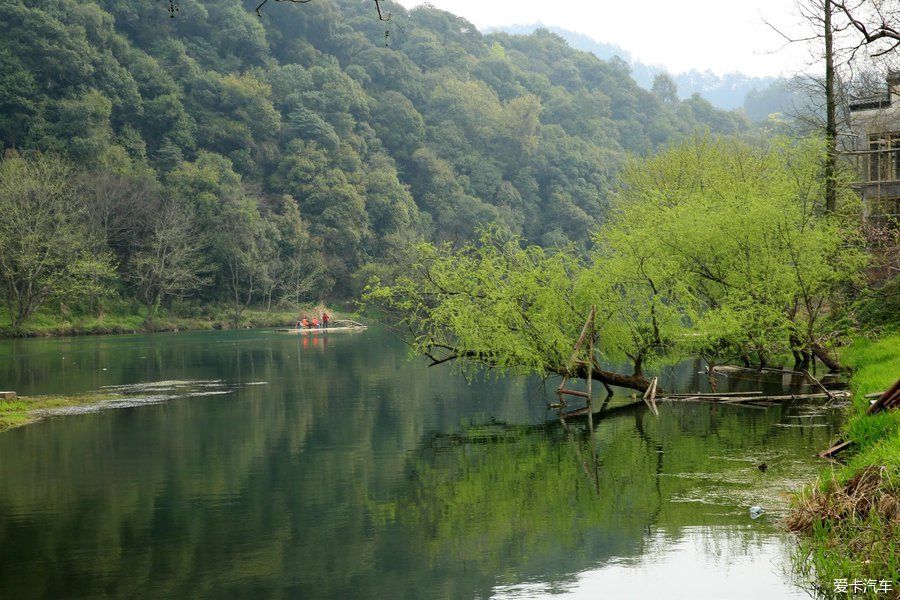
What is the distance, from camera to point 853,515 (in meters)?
11.9

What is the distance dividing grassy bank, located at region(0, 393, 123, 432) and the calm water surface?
2.75ft

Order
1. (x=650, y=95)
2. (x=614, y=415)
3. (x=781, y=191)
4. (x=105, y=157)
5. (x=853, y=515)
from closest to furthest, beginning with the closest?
(x=853, y=515)
(x=614, y=415)
(x=781, y=191)
(x=105, y=157)
(x=650, y=95)

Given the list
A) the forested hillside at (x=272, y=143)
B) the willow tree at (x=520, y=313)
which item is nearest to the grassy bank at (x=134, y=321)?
the forested hillside at (x=272, y=143)

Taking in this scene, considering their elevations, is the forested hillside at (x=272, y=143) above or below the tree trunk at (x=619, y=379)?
above

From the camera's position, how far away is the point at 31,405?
95.6ft

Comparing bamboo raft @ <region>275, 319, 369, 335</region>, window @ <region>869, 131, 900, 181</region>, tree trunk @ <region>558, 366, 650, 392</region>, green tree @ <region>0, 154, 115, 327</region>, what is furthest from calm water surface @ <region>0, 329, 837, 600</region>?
bamboo raft @ <region>275, 319, 369, 335</region>

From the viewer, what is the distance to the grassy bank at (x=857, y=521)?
11016mm

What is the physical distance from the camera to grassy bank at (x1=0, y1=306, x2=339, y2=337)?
69688 millimetres

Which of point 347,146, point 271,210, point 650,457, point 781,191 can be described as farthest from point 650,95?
point 650,457

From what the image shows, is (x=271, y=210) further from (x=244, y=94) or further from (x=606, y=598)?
(x=606, y=598)

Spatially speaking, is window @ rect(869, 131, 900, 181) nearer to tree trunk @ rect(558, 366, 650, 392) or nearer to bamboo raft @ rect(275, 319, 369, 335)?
tree trunk @ rect(558, 366, 650, 392)

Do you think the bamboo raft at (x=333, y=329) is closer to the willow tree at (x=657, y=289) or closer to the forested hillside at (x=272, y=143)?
the forested hillside at (x=272, y=143)

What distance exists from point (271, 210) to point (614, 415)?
71165 millimetres

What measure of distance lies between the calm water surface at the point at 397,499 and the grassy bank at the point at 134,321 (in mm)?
42109
